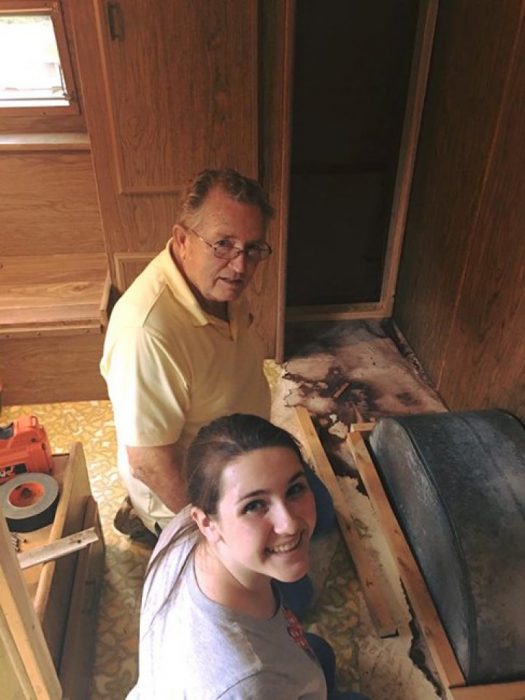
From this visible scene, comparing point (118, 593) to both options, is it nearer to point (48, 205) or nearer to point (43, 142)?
point (48, 205)

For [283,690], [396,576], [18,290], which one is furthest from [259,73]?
[283,690]

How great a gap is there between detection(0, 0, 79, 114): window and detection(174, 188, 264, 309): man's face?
58.5 inches

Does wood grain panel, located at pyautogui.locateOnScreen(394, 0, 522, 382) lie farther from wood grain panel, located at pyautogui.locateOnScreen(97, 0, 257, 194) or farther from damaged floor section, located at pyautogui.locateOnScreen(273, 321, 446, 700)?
wood grain panel, located at pyautogui.locateOnScreen(97, 0, 257, 194)

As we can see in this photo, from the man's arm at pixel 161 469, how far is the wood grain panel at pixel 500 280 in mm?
1172

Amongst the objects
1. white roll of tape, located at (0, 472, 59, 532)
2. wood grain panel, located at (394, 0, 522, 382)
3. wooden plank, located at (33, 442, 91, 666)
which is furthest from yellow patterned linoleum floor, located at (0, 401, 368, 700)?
wood grain panel, located at (394, 0, 522, 382)

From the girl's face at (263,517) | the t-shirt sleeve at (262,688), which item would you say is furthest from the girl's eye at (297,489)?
the t-shirt sleeve at (262,688)

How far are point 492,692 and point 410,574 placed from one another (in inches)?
14.1

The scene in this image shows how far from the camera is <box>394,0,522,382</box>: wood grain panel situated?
197 cm

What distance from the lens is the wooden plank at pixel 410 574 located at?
4.75 feet

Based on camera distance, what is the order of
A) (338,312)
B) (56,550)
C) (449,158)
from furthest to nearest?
(338,312), (449,158), (56,550)

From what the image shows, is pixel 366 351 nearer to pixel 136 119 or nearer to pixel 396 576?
pixel 396 576

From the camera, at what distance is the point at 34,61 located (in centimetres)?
236

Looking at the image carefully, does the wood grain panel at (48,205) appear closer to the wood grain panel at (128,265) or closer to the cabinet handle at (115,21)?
the wood grain panel at (128,265)

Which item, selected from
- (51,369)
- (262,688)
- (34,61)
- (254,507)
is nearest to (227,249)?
(254,507)
